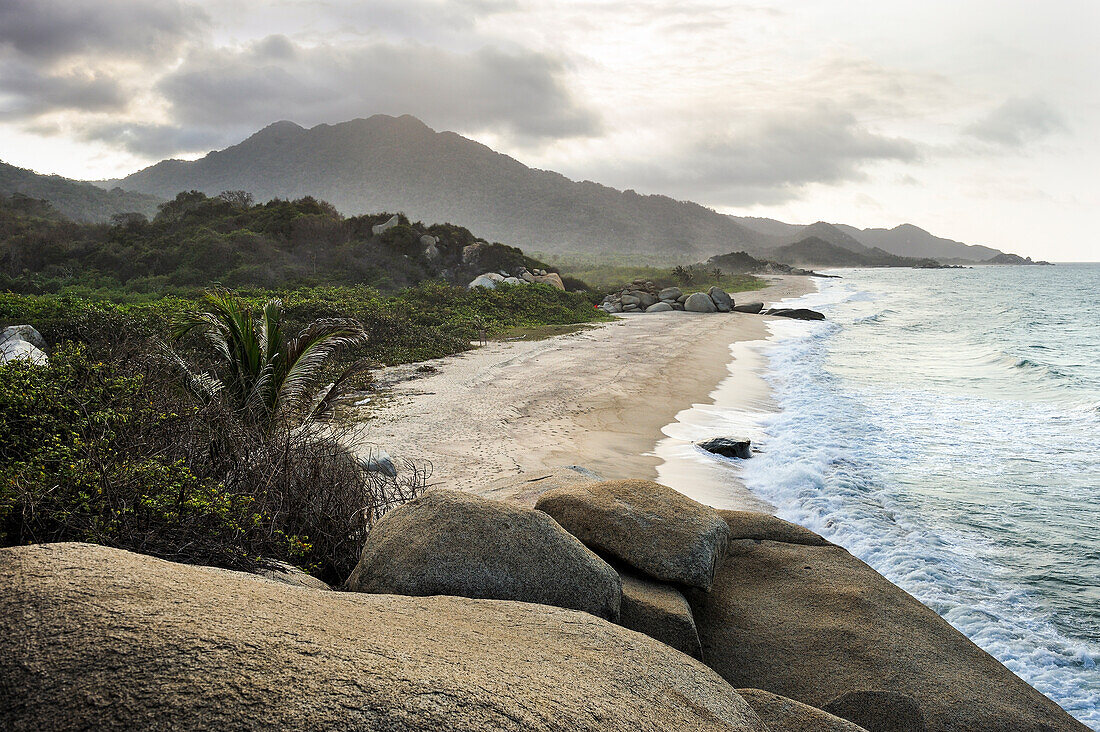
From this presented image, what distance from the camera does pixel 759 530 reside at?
19.8ft

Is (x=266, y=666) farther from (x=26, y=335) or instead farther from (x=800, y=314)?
(x=800, y=314)

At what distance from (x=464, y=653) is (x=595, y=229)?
19593 cm

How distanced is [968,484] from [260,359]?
10240mm

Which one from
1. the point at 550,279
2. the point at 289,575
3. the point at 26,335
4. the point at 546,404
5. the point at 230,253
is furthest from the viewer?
the point at 550,279

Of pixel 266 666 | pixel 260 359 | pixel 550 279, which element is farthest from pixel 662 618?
pixel 550 279

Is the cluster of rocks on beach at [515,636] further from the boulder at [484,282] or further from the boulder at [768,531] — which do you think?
the boulder at [484,282]

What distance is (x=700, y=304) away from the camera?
39.3m

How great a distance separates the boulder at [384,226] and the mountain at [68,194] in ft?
160

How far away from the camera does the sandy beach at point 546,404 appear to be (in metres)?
9.67

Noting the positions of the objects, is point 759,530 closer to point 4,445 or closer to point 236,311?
point 4,445

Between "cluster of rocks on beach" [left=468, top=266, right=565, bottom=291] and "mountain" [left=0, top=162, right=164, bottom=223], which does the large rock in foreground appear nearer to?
"cluster of rocks on beach" [left=468, top=266, right=565, bottom=291]

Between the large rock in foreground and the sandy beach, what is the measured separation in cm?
475

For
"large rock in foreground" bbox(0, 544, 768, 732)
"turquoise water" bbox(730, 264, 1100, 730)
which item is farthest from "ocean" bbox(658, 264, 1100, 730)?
"large rock in foreground" bbox(0, 544, 768, 732)

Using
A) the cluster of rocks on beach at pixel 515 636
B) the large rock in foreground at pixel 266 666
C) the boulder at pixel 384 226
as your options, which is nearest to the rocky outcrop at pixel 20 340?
the cluster of rocks on beach at pixel 515 636
